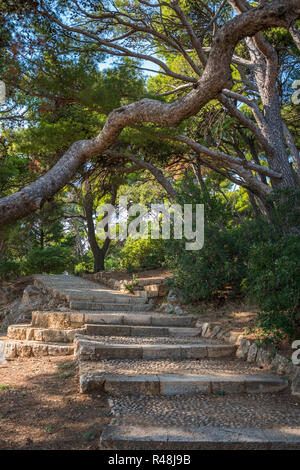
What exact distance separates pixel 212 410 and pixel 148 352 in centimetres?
164

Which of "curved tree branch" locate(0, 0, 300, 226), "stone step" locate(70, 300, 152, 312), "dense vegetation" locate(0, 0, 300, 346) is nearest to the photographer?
"curved tree branch" locate(0, 0, 300, 226)

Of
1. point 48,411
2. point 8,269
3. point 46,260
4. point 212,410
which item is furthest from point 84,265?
point 212,410

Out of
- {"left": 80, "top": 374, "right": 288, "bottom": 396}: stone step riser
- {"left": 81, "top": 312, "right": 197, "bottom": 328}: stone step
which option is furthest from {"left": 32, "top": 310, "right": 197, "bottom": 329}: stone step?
{"left": 80, "top": 374, "right": 288, "bottom": 396}: stone step riser

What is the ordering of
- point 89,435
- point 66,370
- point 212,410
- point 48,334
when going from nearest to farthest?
point 89,435, point 212,410, point 66,370, point 48,334

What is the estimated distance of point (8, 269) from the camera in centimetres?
1283

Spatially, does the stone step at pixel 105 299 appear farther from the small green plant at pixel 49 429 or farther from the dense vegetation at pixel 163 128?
the small green plant at pixel 49 429

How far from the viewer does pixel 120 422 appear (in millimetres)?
2861

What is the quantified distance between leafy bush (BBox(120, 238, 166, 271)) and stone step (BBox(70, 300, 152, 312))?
4.06m

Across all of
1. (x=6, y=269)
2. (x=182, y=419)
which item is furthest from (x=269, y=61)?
(x=6, y=269)

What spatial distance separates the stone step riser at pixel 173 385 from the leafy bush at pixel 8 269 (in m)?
9.96

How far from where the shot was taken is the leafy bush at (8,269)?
12570mm

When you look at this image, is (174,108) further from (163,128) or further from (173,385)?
(163,128)

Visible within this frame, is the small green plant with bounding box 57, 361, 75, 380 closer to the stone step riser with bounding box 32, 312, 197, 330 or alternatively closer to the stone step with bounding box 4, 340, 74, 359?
the stone step with bounding box 4, 340, 74, 359

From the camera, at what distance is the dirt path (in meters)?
2.70
